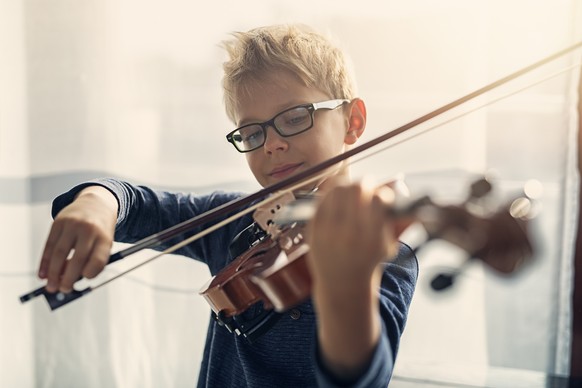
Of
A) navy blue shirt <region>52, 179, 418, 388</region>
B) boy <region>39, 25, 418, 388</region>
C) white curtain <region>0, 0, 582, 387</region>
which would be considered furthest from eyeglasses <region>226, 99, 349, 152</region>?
white curtain <region>0, 0, 582, 387</region>

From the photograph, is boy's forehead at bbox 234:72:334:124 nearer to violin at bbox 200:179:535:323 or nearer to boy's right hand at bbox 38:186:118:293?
violin at bbox 200:179:535:323

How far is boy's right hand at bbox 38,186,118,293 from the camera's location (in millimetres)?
765

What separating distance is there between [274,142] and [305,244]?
27 centimetres

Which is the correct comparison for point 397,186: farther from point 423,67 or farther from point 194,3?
point 194,3

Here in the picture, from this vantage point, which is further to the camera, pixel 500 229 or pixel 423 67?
pixel 423 67

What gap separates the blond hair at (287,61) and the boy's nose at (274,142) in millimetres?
80

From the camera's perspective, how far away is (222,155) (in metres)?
1.63

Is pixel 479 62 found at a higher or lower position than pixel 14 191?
higher

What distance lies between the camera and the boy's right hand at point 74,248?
2.51ft

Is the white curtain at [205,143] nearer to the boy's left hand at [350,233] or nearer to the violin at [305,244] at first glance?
the violin at [305,244]

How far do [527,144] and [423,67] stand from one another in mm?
270

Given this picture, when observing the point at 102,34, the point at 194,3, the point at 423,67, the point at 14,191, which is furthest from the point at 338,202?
the point at 14,191

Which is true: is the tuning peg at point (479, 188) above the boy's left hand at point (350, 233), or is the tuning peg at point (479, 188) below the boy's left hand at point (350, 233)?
above

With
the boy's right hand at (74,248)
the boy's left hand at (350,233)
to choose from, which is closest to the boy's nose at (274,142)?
the boy's right hand at (74,248)
